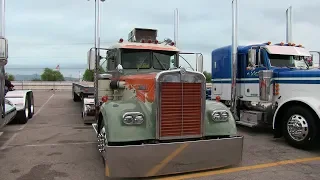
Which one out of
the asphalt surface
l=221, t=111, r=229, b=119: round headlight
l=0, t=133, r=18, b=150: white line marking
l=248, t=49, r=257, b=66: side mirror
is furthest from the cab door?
l=0, t=133, r=18, b=150: white line marking

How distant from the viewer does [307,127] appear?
6.62 metres

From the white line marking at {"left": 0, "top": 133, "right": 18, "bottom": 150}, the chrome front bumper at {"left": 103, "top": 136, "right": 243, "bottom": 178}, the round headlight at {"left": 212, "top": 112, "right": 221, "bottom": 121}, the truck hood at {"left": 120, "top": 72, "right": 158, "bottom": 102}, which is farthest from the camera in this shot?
the white line marking at {"left": 0, "top": 133, "right": 18, "bottom": 150}

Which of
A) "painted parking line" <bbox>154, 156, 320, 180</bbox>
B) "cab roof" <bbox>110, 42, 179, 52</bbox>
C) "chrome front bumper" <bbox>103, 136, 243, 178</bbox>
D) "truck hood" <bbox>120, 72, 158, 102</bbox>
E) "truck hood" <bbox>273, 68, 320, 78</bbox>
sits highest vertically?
"cab roof" <bbox>110, 42, 179, 52</bbox>

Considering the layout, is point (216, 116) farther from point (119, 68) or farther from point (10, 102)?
point (10, 102)

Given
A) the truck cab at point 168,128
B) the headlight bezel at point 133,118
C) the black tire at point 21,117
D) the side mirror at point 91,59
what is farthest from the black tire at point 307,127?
the black tire at point 21,117

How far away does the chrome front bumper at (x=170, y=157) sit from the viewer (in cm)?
432

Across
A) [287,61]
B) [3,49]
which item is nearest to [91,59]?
[3,49]

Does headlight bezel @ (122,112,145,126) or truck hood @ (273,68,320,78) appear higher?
truck hood @ (273,68,320,78)

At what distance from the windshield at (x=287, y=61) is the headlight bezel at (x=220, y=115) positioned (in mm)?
3942

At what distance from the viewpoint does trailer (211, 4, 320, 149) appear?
268 inches

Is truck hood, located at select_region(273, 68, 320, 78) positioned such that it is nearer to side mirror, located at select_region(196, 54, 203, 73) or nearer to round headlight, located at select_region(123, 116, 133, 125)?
side mirror, located at select_region(196, 54, 203, 73)

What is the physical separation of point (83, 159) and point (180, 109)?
231cm

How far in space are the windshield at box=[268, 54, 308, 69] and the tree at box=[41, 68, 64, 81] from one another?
79.7 m

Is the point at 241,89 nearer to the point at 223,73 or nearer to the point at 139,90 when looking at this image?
the point at 223,73
